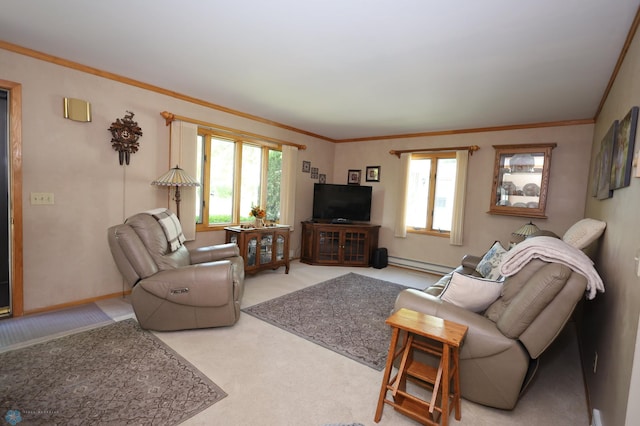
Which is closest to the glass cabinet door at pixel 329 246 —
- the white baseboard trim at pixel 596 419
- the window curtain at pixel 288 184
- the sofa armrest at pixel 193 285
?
the window curtain at pixel 288 184

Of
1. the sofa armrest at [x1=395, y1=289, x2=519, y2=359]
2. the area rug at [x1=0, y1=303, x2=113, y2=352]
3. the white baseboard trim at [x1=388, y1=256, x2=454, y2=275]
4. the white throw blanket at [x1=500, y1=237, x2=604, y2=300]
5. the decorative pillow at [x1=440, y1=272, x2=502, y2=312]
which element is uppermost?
the white throw blanket at [x1=500, y1=237, x2=604, y2=300]

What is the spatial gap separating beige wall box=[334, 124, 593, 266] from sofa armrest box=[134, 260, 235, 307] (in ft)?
12.3

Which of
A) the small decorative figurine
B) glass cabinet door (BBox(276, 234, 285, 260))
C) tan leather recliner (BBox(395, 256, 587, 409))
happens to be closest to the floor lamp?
the small decorative figurine

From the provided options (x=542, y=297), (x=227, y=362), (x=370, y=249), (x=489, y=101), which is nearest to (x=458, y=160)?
(x=489, y=101)

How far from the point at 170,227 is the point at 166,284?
683 mm

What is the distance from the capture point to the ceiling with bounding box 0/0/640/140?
1.90 meters

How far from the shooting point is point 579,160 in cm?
404

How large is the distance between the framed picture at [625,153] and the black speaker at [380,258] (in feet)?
11.6

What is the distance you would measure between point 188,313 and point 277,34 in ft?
7.62

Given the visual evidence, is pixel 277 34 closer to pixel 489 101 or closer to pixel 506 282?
pixel 506 282

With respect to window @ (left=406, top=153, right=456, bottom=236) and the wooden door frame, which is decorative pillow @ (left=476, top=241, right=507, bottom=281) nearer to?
window @ (left=406, top=153, right=456, bottom=236)

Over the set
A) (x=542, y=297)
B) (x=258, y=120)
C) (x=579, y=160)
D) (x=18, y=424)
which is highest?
(x=258, y=120)

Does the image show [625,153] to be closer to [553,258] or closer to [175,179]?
[553,258]

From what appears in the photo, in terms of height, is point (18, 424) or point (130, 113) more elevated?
point (130, 113)
